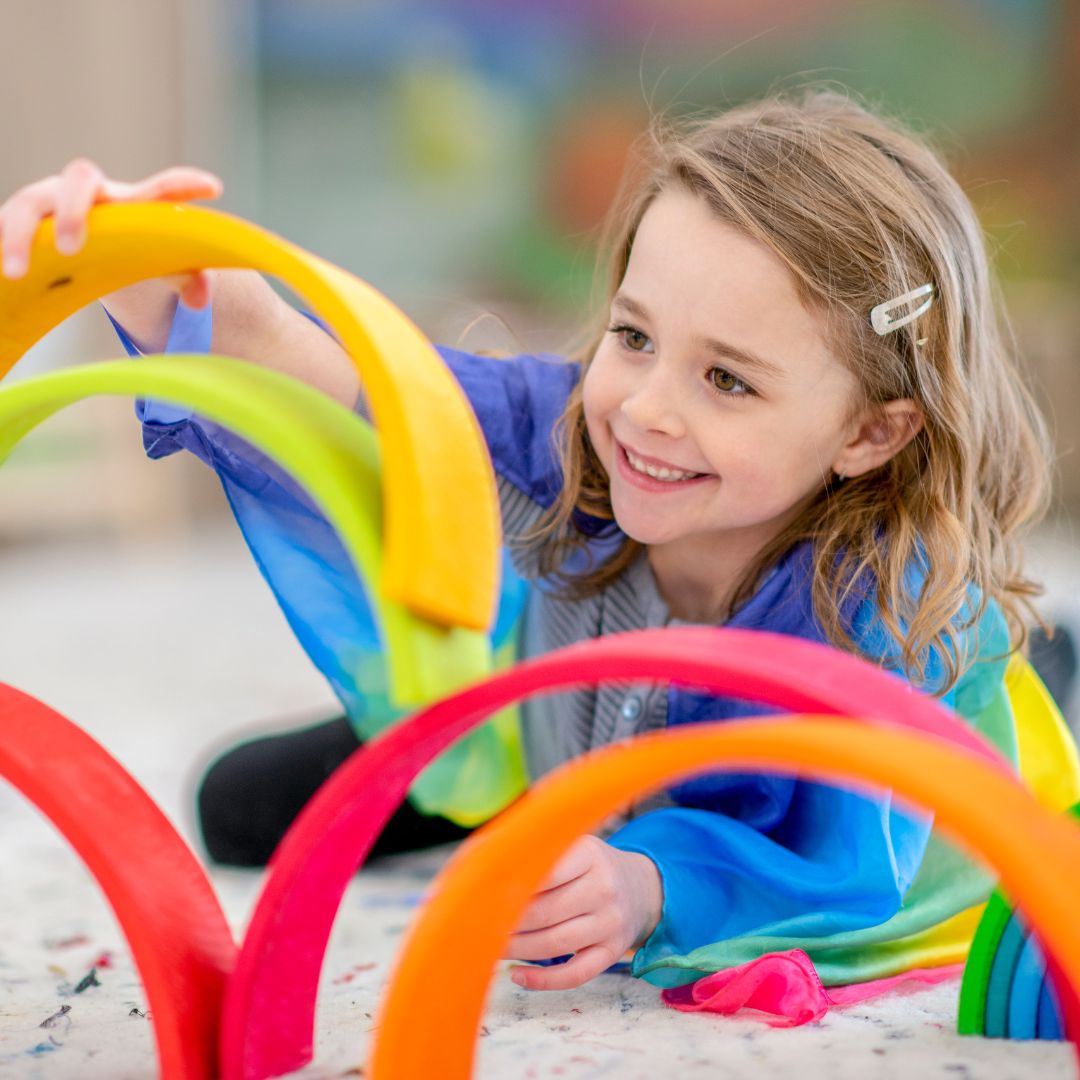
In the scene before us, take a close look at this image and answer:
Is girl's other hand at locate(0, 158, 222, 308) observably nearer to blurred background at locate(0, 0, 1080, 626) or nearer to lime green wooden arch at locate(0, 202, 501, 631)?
lime green wooden arch at locate(0, 202, 501, 631)

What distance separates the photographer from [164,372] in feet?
1.80

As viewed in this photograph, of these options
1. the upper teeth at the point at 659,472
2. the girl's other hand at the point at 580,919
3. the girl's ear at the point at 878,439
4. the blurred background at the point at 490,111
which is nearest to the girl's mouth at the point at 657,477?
the upper teeth at the point at 659,472

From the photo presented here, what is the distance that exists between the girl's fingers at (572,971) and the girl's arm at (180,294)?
1.22 ft

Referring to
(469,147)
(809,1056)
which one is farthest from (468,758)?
(469,147)

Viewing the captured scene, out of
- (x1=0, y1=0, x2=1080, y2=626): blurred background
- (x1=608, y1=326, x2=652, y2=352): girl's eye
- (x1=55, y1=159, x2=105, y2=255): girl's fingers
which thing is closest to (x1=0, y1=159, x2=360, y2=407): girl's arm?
(x1=55, y1=159, x2=105, y2=255): girl's fingers

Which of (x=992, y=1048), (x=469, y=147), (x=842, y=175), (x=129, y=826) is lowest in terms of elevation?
(x=992, y=1048)

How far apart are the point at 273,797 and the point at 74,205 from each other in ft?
2.08

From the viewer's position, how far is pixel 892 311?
2.60 feet

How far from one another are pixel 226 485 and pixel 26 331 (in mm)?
140

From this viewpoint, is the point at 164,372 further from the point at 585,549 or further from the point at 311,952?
the point at 585,549

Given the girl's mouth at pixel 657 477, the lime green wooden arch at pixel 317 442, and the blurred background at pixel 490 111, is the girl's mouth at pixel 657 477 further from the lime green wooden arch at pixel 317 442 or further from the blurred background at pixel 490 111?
the blurred background at pixel 490 111

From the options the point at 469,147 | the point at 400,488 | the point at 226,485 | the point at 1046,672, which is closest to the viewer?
the point at 400,488

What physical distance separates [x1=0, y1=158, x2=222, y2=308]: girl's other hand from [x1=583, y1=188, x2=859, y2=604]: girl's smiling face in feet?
0.95

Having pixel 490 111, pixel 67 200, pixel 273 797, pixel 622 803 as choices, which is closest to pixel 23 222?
pixel 67 200
